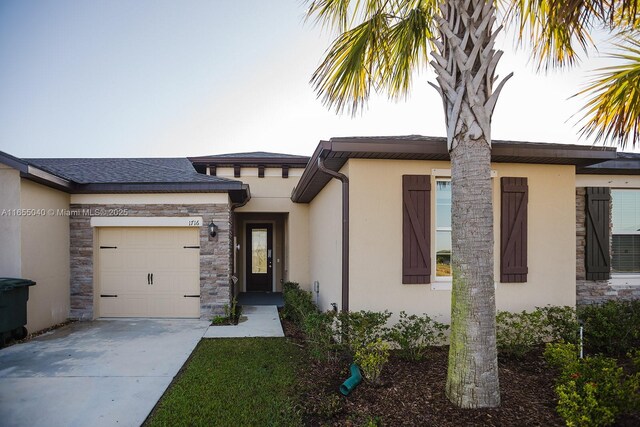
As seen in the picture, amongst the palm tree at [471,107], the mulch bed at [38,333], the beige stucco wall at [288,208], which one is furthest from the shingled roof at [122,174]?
the palm tree at [471,107]

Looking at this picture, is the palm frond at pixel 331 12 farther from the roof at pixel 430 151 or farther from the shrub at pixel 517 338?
the shrub at pixel 517 338

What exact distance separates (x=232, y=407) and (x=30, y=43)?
8.25 meters

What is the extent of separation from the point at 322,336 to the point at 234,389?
1.39 m

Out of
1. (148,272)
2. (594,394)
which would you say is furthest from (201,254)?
(594,394)

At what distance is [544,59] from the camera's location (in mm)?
4715

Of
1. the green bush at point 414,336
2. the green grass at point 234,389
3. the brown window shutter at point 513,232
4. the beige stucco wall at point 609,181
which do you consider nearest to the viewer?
the green grass at point 234,389

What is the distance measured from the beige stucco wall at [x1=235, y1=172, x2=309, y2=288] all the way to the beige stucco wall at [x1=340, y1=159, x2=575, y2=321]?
497cm

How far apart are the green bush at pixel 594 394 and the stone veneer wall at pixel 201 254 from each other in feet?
22.9

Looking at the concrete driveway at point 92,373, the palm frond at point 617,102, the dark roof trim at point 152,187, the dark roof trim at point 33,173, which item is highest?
the palm frond at point 617,102

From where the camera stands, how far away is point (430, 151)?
514 centimetres

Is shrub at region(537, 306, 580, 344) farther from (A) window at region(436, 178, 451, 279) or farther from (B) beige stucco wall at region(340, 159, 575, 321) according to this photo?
(A) window at region(436, 178, 451, 279)

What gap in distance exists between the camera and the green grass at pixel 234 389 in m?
3.71

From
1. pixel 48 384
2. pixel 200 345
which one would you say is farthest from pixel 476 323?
pixel 48 384

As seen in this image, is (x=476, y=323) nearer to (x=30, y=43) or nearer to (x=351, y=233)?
(x=351, y=233)
